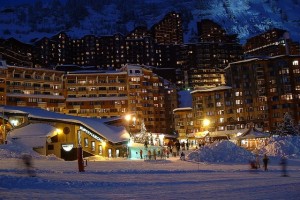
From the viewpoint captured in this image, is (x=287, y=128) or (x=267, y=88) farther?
(x=267, y=88)

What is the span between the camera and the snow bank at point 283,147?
4534 cm

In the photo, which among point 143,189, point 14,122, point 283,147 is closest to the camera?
point 143,189

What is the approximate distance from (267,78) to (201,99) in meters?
18.2

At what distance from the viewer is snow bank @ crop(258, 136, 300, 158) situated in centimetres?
4534

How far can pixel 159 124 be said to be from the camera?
122688mm

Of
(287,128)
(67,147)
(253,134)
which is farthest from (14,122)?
(287,128)

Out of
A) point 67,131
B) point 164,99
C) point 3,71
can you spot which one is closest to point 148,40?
point 164,99

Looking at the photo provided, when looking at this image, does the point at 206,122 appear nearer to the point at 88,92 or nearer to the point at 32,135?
the point at 88,92

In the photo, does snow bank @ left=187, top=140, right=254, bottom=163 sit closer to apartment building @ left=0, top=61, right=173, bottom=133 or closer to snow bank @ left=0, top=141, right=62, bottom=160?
snow bank @ left=0, top=141, right=62, bottom=160

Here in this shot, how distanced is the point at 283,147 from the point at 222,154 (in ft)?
30.3

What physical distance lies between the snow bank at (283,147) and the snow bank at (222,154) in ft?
17.6

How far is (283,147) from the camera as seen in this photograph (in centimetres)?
4625

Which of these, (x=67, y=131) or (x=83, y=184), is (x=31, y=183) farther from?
(x=67, y=131)

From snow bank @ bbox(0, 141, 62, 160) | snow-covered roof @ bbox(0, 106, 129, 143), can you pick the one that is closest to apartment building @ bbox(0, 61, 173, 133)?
snow-covered roof @ bbox(0, 106, 129, 143)
